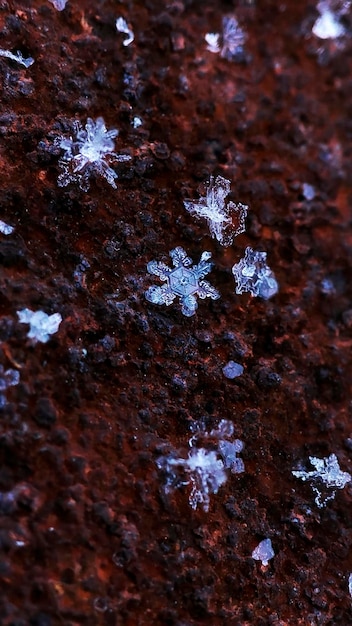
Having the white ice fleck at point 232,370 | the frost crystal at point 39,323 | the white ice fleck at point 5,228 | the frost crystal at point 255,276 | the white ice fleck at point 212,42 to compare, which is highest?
the white ice fleck at point 212,42

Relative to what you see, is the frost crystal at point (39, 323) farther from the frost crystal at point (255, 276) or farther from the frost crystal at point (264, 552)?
the frost crystal at point (264, 552)

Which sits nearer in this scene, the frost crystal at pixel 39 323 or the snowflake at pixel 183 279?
the frost crystal at pixel 39 323

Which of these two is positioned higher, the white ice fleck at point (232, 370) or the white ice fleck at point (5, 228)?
the white ice fleck at point (5, 228)

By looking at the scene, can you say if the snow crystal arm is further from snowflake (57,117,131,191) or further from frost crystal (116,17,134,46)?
frost crystal (116,17,134,46)

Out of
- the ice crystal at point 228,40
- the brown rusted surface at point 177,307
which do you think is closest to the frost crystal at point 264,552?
the brown rusted surface at point 177,307

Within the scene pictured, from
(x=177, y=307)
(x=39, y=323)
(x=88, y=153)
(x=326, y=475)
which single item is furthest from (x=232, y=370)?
(x=88, y=153)

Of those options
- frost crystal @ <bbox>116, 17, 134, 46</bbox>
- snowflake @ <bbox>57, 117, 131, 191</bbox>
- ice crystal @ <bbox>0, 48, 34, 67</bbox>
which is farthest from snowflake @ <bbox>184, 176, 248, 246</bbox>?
ice crystal @ <bbox>0, 48, 34, 67</bbox>
